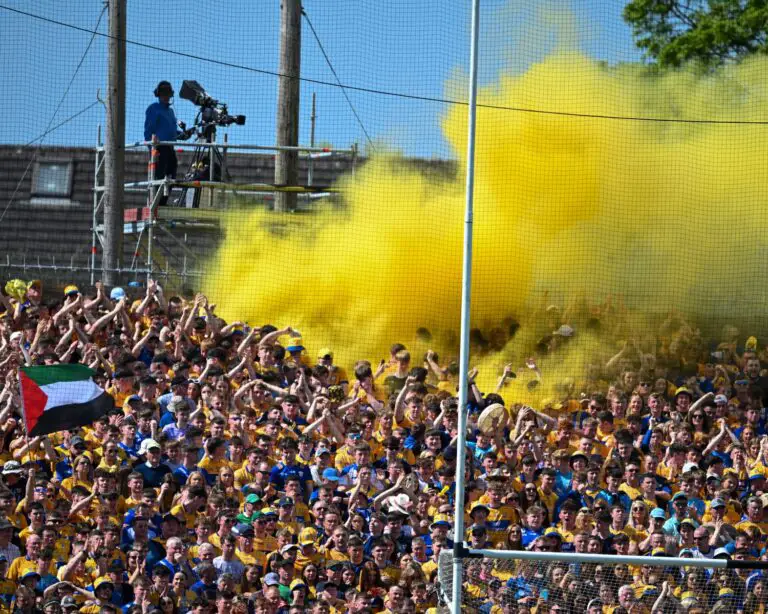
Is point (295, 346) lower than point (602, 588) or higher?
higher

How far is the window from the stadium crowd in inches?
295

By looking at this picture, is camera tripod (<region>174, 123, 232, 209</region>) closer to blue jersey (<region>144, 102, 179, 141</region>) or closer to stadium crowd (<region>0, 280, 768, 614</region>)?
blue jersey (<region>144, 102, 179, 141</region>)

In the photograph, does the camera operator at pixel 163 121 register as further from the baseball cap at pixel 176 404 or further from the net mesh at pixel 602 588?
the net mesh at pixel 602 588

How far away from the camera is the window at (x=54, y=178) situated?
60.3 feet

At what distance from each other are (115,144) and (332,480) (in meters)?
5.24

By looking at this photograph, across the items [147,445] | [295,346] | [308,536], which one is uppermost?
[295,346]

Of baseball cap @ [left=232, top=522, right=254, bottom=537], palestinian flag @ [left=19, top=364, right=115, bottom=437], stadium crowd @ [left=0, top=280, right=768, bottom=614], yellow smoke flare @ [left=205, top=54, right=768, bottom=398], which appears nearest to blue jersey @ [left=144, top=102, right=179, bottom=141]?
yellow smoke flare @ [left=205, top=54, right=768, bottom=398]

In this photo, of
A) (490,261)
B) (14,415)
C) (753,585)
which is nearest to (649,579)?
(753,585)

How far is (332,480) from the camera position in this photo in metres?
8.84

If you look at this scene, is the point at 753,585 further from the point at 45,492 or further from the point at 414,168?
the point at 414,168

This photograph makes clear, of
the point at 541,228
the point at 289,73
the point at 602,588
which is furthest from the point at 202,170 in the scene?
the point at 602,588

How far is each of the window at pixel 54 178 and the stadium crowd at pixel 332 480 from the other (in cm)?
750

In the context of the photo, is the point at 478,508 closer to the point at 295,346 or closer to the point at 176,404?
the point at 176,404

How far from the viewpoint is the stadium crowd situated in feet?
25.5
